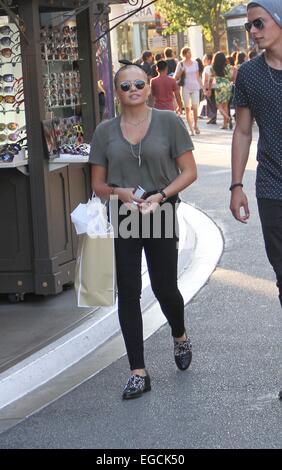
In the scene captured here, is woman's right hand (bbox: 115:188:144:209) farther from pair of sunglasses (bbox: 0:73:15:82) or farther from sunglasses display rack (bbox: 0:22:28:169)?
pair of sunglasses (bbox: 0:73:15:82)

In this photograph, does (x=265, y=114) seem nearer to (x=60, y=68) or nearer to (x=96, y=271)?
(x=96, y=271)

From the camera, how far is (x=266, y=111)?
5156mm

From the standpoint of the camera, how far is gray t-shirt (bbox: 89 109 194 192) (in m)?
5.50

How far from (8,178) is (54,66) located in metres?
1.14

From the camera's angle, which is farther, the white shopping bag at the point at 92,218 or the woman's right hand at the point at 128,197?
the white shopping bag at the point at 92,218

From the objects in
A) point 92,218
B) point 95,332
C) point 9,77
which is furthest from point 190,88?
point 92,218

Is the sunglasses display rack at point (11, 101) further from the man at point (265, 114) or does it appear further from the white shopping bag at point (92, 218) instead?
the man at point (265, 114)

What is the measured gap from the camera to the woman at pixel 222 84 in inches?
966

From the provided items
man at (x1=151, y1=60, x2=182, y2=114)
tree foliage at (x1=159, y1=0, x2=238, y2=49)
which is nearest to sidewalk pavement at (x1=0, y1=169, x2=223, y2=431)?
man at (x1=151, y1=60, x2=182, y2=114)

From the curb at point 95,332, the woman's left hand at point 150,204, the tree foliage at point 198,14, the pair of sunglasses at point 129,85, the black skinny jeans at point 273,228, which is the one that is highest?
the tree foliage at point 198,14

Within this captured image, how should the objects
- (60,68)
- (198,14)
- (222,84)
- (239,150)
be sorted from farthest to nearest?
1. (198,14)
2. (222,84)
3. (60,68)
4. (239,150)

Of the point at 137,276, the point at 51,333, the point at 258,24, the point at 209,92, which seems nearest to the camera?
the point at 258,24

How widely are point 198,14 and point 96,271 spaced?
33.8m

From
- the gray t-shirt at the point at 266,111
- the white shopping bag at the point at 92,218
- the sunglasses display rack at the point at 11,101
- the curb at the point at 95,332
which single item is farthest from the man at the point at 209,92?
the gray t-shirt at the point at 266,111
